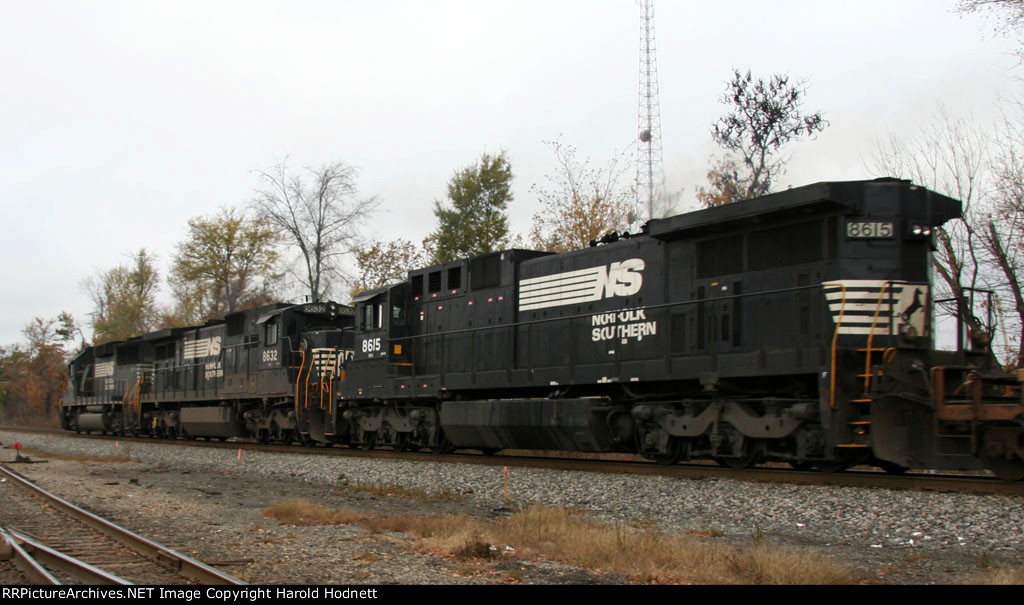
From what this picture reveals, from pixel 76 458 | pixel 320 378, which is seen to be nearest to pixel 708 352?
pixel 320 378

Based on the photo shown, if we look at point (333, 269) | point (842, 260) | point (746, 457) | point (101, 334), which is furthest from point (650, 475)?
point (101, 334)

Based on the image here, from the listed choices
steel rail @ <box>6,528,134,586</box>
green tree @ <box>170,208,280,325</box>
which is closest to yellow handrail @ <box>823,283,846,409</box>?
steel rail @ <box>6,528,134,586</box>

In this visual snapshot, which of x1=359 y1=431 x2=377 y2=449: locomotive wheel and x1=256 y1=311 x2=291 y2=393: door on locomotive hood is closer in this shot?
x1=359 y1=431 x2=377 y2=449: locomotive wheel

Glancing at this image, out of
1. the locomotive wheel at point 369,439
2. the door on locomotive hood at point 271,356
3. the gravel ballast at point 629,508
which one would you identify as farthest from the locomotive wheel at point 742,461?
the door on locomotive hood at point 271,356

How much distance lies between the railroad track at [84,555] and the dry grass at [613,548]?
1997mm

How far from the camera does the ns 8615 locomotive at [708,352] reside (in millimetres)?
9727

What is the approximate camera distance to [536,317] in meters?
15.0

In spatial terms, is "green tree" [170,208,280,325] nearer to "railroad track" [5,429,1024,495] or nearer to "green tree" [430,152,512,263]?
"green tree" [430,152,512,263]

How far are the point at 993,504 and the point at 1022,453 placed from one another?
138 centimetres

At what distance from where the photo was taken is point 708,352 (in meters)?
11.8

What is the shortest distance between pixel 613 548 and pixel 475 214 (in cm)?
3388

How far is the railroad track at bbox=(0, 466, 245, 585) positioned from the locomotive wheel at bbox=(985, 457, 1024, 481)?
8.19 m

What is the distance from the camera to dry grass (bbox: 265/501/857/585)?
19.3 feet

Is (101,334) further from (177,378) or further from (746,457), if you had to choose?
(746,457)
